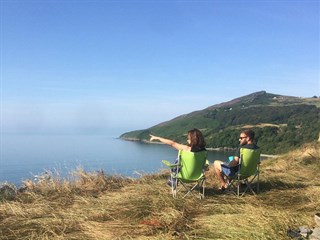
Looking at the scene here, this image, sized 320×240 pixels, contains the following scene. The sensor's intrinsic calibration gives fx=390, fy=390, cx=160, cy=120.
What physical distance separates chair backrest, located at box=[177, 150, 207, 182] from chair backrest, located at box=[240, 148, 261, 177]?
0.82 meters

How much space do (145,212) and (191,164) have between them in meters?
1.62

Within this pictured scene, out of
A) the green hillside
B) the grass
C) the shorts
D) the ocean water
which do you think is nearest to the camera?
the grass

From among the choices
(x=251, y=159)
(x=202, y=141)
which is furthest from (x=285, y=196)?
(x=202, y=141)

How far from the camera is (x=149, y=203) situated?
536 cm

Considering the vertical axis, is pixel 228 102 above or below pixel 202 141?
above

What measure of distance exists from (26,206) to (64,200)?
0.64 metres

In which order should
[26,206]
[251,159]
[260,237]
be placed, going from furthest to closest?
[251,159], [26,206], [260,237]

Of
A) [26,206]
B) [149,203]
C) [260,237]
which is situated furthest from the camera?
[26,206]

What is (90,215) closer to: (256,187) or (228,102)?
(256,187)

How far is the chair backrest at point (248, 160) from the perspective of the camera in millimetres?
6852

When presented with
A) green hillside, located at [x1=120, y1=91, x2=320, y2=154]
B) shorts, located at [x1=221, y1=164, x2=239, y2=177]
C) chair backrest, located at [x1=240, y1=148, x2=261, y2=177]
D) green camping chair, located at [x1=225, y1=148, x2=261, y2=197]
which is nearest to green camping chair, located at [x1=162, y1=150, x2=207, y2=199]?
shorts, located at [x1=221, y1=164, x2=239, y2=177]

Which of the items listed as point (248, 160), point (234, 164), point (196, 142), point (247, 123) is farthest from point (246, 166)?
point (247, 123)

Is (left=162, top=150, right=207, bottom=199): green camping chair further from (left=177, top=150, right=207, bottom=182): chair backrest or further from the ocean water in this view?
the ocean water

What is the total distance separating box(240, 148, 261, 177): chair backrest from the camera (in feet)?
22.5
